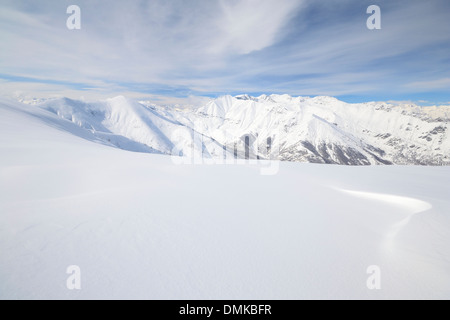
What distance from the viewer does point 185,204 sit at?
6.59 meters

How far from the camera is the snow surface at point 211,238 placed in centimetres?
357

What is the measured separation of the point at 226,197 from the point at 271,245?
2938 mm

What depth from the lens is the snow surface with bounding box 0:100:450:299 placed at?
3.57m

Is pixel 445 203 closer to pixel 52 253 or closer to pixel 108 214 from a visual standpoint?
pixel 108 214

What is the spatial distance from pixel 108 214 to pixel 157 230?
1.58 m

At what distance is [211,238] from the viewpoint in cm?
488
